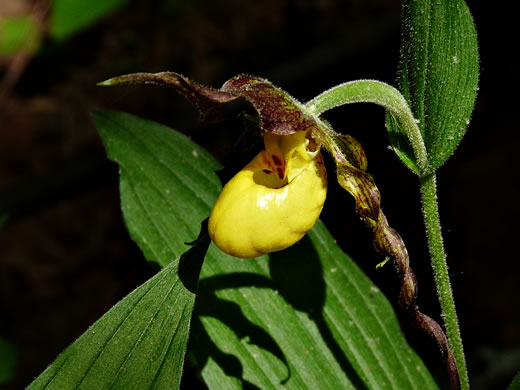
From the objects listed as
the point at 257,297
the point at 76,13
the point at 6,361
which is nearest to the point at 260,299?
the point at 257,297

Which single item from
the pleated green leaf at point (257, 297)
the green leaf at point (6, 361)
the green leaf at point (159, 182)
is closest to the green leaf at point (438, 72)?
the pleated green leaf at point (257, 297)

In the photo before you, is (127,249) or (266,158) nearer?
(266,158)

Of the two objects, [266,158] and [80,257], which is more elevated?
[266,158]

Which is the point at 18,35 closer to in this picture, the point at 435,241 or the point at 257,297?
the point at 257,297

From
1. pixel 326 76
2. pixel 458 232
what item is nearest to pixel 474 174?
pixel 458 232

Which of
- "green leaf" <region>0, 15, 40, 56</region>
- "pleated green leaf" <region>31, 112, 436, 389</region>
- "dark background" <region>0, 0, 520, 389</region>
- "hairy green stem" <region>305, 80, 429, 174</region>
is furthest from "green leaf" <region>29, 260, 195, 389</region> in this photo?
"green leaf" <region>0, 15, 40, 56</region>

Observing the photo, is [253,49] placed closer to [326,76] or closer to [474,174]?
[326,76]
